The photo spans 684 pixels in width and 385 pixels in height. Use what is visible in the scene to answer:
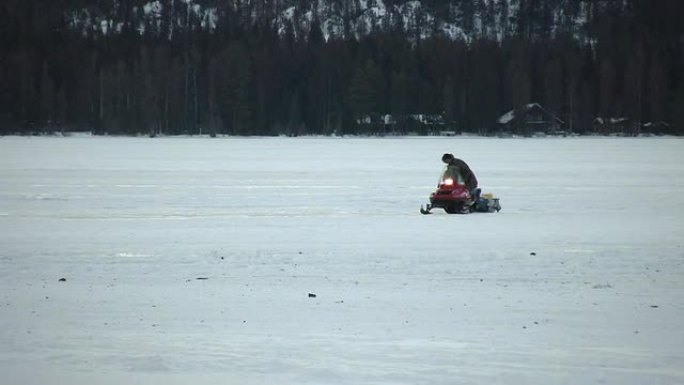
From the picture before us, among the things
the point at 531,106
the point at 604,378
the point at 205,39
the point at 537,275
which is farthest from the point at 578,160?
the point at 205,39

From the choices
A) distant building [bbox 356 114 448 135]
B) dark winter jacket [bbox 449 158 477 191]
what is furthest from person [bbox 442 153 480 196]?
distant building [bbox 356 114 448 135]

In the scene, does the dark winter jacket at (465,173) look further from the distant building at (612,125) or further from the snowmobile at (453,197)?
the distant building at (612,125)

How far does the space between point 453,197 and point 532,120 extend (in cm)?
9084

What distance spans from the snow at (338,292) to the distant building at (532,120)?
8544 centimetres

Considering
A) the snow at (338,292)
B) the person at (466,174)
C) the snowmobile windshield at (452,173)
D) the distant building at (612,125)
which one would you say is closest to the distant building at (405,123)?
the distant building at (612,125)

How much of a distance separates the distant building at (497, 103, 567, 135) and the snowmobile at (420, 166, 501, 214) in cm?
8717

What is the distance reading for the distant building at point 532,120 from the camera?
4099 inches

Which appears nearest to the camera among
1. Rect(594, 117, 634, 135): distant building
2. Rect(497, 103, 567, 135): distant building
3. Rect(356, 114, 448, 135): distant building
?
Rect(594, 117, 634, 135): distant building

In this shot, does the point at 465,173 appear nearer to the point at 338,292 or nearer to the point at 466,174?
the point at 466,174

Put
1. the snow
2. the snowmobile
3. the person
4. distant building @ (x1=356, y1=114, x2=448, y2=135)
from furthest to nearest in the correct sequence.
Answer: distant building @ (x1=356, y1=114, x2=448, y2=135)
the person
the snowmobile
the snow

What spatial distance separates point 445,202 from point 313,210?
2.38 metres

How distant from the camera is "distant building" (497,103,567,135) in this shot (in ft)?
342

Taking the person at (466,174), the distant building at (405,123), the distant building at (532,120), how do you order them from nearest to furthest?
the person at (466,174) → the distant building at (532,120) → the distant building at (405,123)

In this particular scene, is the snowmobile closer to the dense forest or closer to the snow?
the snow
